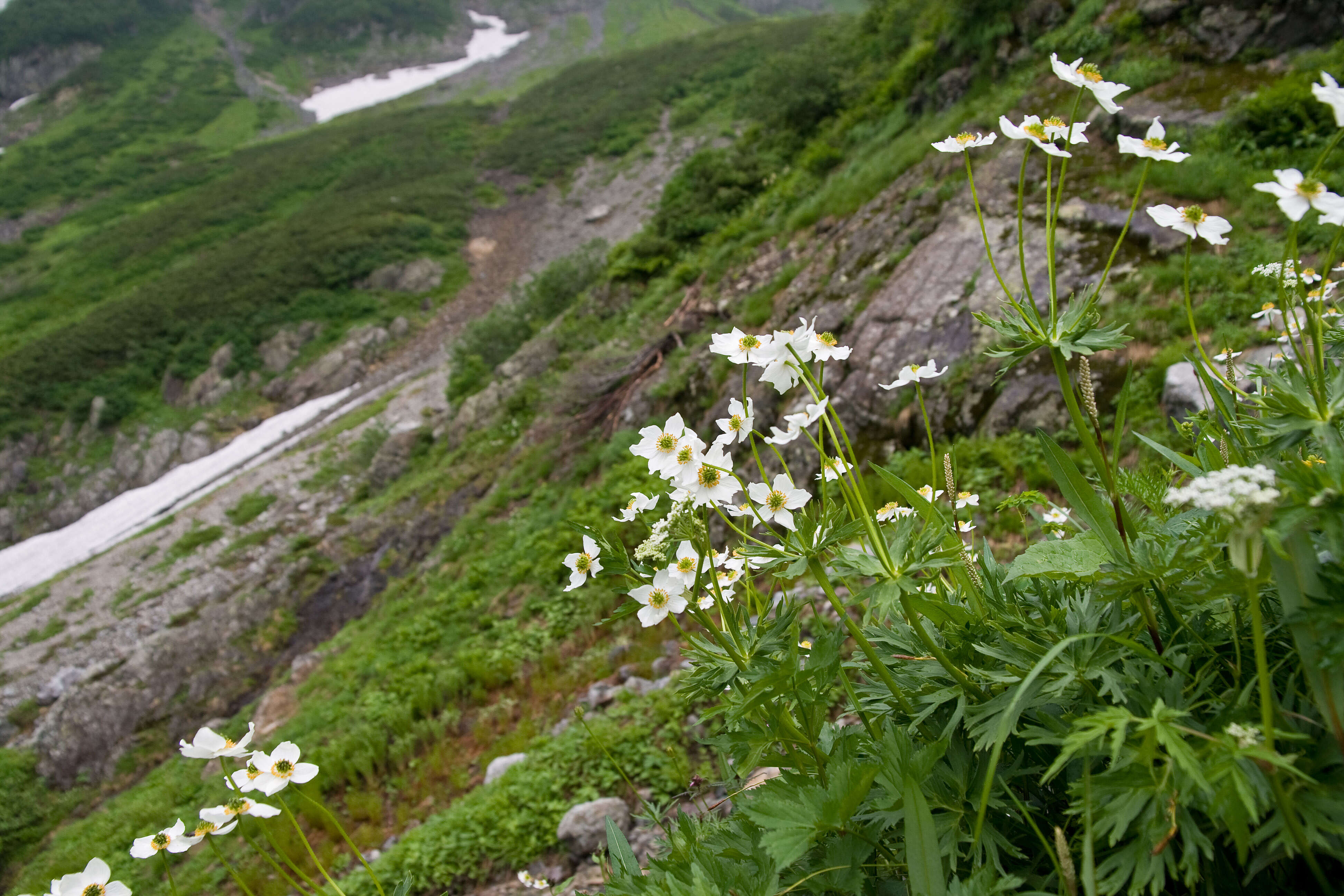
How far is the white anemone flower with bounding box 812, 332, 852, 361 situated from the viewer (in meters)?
1.46

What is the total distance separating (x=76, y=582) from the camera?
55.4ft

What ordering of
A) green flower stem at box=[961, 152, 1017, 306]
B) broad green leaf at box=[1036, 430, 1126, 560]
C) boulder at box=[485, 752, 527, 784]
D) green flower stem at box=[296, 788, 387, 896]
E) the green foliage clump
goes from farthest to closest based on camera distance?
the green foliage clump < boulder at box=[485, 752, 527, 784] < broad green leaf at box=[1036, 430, 1126, 560] < green flower stem at box=[296, 788, 387, 896] < green flower stem at box=[961, 152, 1017, 306]

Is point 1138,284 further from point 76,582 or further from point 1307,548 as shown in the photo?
point 76,582

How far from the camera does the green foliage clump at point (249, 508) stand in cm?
1716

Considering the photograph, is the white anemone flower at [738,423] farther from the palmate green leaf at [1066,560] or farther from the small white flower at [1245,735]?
the small white flower at [1245,735]

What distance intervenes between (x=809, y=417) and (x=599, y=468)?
7.55 meters

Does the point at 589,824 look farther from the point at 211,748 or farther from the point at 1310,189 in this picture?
the point at 1310,189

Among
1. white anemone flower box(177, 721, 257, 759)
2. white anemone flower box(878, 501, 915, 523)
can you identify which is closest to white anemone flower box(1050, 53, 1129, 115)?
white anemone flower box(878, 501, 915, 523)

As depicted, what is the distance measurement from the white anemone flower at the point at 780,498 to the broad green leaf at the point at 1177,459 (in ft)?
2.10

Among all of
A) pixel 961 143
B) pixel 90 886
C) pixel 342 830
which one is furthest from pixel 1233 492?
pixel 90 886

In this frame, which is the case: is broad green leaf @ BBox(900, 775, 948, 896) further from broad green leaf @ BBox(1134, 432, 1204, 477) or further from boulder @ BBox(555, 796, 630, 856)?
boulder @ BBox(555, 796, 630, 856)

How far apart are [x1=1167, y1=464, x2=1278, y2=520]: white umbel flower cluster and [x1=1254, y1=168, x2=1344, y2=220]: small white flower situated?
38cm

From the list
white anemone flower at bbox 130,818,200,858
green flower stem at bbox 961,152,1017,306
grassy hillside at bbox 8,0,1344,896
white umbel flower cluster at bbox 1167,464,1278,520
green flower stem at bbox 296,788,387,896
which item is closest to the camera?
white umbel flower cluster at bbox 1167,464,1278,520

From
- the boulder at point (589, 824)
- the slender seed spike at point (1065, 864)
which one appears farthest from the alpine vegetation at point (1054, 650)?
the boulder at point (589, 824)
